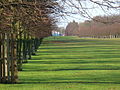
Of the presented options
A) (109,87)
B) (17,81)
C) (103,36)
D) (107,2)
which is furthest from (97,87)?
(103,36)

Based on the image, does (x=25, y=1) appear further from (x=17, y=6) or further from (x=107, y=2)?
(x=107, y=2)

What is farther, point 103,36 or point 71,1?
point 103,36

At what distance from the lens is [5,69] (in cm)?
1556

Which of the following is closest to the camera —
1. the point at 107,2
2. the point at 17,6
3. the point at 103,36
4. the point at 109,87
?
the point at 107,2

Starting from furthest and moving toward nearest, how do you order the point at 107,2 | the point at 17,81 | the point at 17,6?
1. the point at 17,81
2. the point at 17,6
3. the point at 107,2

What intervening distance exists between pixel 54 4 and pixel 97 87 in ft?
14.7

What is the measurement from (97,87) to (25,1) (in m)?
4.50

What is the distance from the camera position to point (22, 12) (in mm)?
10312

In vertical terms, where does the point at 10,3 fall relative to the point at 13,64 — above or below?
above

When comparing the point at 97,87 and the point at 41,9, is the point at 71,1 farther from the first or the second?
the point at 97,87

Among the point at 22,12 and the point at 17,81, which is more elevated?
the point at 22,12

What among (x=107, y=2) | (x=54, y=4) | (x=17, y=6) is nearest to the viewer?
(x=107, y=2)

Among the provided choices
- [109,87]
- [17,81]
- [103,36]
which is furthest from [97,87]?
[103,36]

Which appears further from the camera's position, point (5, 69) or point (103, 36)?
point (103, 36)
